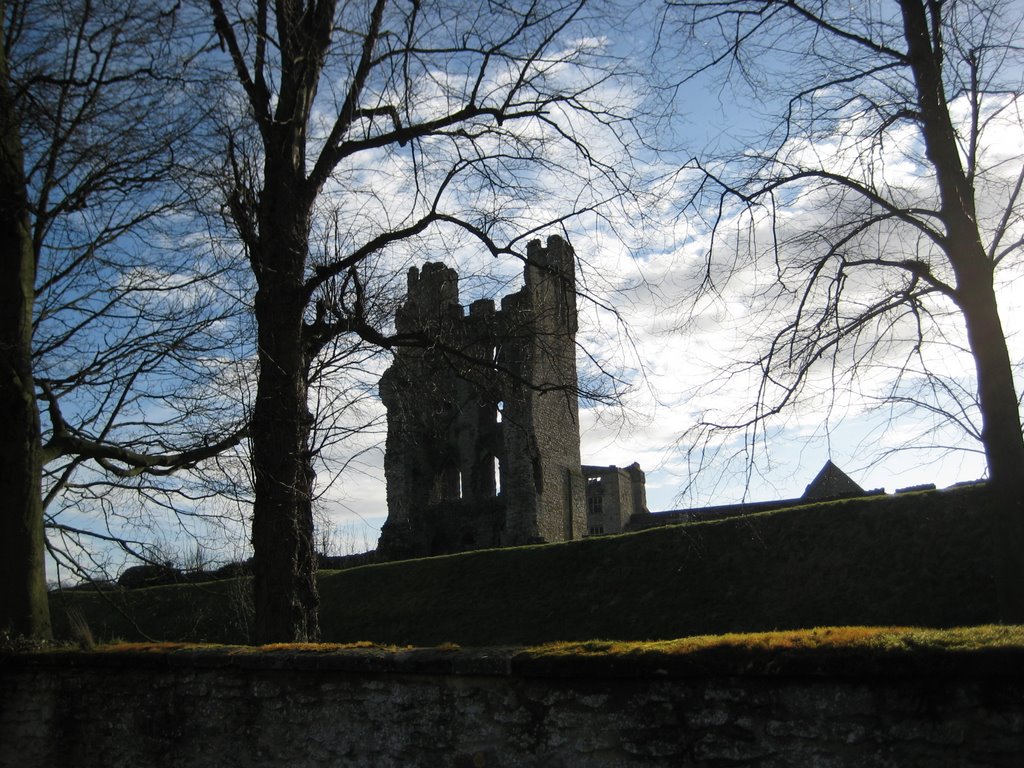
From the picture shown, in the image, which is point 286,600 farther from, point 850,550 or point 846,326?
point 850,550

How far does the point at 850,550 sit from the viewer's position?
14.5m

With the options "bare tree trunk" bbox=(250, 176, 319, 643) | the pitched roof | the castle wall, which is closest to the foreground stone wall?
"bare tree trunk" bbox=(250, 176, 319, 643)

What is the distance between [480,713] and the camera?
15.4 ft

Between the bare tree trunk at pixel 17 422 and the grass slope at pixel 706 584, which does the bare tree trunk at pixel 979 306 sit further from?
the bare tree trunk at pixel 17 422

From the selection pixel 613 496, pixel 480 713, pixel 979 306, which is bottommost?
pixel 480 713

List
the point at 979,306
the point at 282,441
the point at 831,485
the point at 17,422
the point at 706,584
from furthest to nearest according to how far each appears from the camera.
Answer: the point at 831,485 < the point at 706,584 < the point at 17,422 < the point at 282,441 < the point at 979,306

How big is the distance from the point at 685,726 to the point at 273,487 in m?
5.00

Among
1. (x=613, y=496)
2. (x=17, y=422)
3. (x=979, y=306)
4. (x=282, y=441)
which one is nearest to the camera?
(x=979, y=306)

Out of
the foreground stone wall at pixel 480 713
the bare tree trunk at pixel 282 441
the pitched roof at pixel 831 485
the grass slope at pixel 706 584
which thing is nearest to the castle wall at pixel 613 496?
the pitched roof at pixel 831 485

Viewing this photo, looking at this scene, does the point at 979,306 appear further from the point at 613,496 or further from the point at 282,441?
the point at 613,496

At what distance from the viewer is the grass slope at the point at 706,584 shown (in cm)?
1305

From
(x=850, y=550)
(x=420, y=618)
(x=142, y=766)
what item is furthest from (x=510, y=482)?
(x=142, y=766)

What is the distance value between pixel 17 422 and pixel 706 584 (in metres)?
11.1

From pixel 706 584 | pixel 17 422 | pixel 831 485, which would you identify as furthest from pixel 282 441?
Result: pixel 831 485
